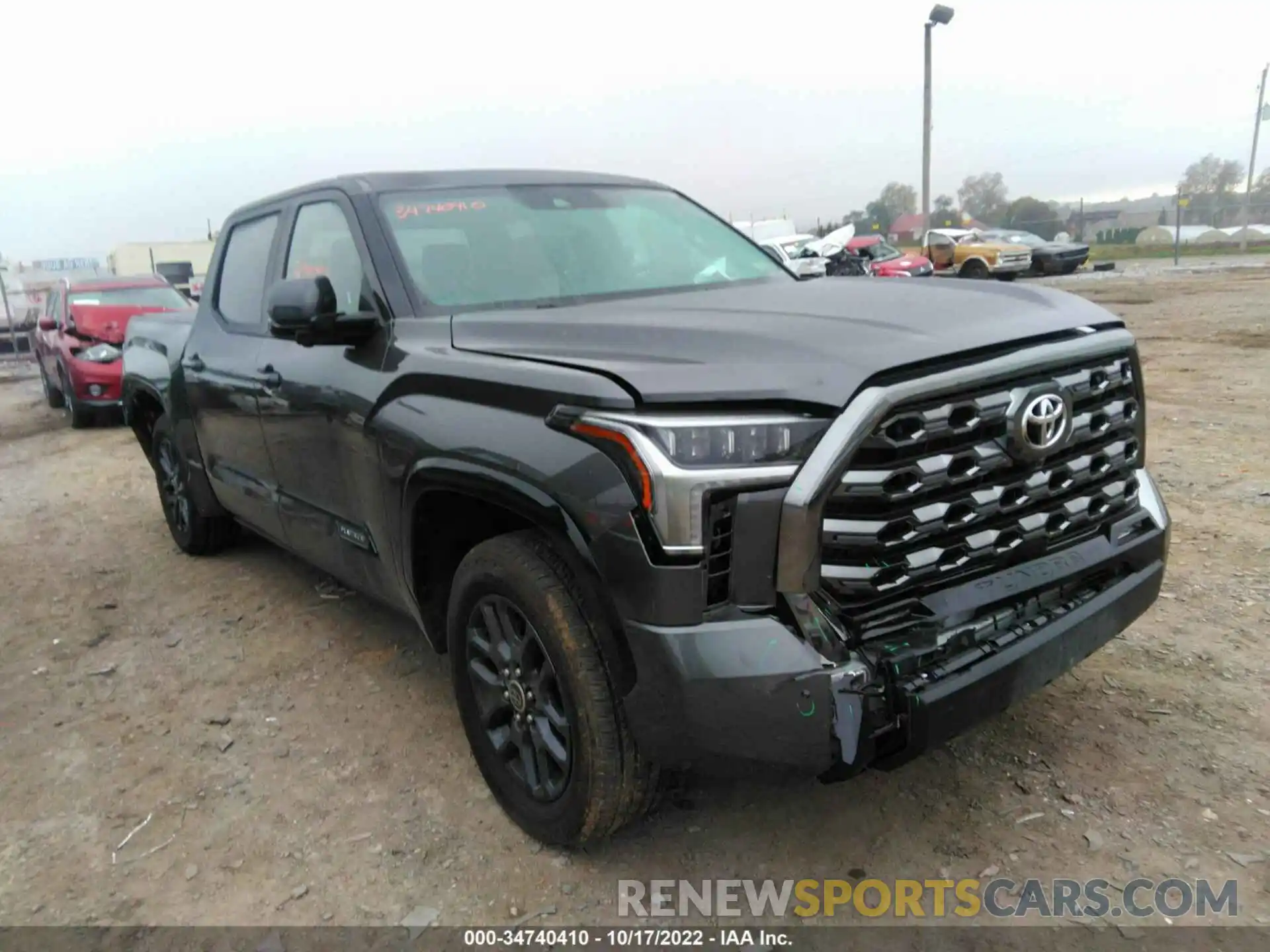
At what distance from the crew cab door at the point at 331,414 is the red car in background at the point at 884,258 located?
56.0 ft

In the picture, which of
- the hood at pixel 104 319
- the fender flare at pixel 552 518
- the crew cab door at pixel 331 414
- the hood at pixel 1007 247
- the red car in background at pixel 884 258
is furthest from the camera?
the hood at pixel 1007 247

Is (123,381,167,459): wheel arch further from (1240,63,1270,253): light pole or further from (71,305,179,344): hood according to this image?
(1240,63,1270,253): light pole

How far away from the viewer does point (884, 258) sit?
23.5 m

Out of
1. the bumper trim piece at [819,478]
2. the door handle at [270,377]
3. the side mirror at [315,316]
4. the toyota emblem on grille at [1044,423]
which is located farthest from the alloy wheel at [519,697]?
the door handle at [270,377]

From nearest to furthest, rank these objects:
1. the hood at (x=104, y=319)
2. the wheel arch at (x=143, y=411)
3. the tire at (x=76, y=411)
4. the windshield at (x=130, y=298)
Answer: the wheel arch at (x=143, y=411) < the tire at (x=76, y=411) < the hood at (x=104, y=319) < the windshield at (x=130, y=298)

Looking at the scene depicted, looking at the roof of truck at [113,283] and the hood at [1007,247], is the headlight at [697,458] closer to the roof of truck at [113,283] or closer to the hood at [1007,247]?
the roof of truck at [113,283]

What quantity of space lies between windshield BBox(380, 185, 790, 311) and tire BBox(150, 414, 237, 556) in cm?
252

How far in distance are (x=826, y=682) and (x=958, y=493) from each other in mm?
558

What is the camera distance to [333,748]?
10.8 feet

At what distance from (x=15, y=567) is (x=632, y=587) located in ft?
16.4

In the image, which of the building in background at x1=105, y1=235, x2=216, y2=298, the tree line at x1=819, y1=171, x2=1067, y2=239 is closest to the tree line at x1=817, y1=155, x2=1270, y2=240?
the tree line at x1=819, y1=171, x2=1067, y2=239

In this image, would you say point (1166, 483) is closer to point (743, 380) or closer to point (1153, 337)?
point (743, 380)

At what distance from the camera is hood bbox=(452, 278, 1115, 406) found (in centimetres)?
212

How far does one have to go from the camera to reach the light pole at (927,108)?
2400 centimetres
